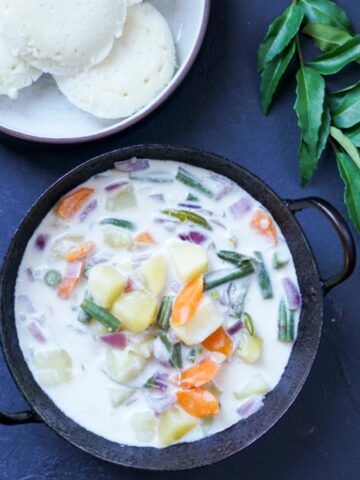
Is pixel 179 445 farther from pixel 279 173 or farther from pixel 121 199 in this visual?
pixel 279 173

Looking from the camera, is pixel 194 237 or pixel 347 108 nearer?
pixel 194 237

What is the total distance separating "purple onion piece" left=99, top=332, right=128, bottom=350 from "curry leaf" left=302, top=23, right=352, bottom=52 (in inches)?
34.6

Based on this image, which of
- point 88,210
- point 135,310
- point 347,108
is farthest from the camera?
point 347,108

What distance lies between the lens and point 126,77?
1.94 m

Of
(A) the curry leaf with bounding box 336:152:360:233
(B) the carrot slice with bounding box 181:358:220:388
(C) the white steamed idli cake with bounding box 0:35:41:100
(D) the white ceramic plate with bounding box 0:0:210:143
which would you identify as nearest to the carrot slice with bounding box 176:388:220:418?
(B) the carrot slice with bounding box 181:358:220:388

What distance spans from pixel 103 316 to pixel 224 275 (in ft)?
0.97

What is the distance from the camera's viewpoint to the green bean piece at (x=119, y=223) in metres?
1.92

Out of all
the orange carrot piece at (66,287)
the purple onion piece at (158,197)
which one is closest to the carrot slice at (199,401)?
the orange carrot piece at (66,287)

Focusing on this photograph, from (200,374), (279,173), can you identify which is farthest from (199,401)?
(279,173)

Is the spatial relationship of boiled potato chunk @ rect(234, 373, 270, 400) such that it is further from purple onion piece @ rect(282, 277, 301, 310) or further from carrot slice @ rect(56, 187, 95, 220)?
carrot slice @ rect(56, 187, 95, 220)

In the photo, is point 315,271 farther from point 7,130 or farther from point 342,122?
point 7,130

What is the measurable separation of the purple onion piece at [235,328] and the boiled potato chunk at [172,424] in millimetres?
217

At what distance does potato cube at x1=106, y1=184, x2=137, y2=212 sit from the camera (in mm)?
1930

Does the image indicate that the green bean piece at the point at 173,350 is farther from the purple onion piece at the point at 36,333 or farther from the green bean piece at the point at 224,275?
the purple onion piece at the point at 36,333
